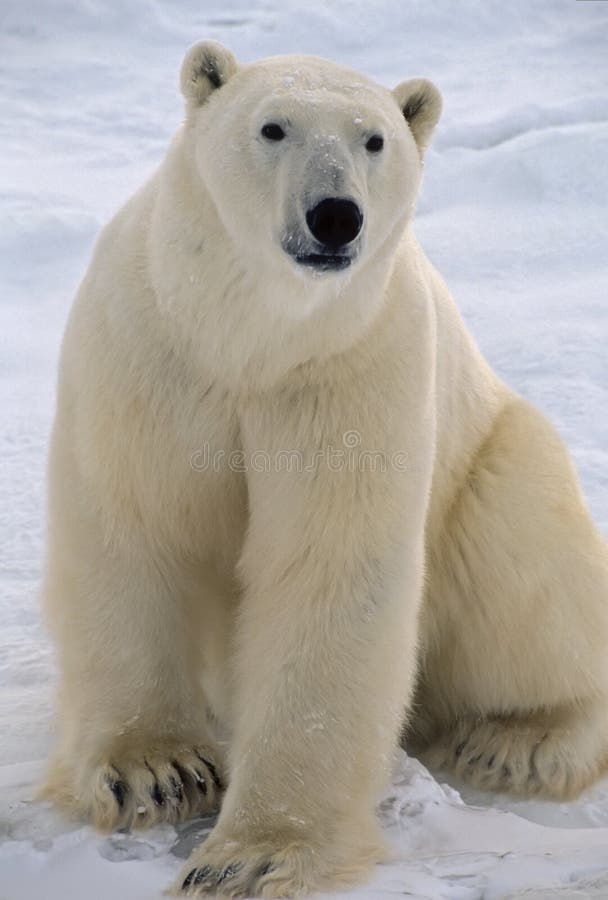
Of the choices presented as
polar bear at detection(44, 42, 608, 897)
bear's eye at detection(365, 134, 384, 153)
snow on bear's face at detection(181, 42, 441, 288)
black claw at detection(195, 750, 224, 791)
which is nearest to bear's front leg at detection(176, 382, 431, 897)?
polar bear at detection(44, 42, 608, 897)

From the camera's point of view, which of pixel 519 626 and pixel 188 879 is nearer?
pixel 188 879

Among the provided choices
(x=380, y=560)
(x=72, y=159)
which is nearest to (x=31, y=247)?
(x=72, y=159)

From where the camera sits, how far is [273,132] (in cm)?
255

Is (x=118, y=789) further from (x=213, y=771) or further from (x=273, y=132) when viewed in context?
(x=273, y=132)

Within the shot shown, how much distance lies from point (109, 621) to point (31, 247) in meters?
4.03

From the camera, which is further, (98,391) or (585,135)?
(585,135)

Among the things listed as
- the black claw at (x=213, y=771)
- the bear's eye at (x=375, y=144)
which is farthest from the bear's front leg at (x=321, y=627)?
the bear's eye at (x=375, y=144)

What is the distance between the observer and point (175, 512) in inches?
111

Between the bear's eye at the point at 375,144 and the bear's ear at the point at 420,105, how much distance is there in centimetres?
27

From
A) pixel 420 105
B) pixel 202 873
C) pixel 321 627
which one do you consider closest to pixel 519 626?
pixel 321 627

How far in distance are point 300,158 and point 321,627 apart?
3.02 feet

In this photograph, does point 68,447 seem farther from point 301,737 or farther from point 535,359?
point 535,359

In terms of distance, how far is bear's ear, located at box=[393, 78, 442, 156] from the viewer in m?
2.88

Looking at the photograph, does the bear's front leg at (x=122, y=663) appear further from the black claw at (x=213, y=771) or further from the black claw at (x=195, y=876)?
the black claw at (x=195, y=876)
